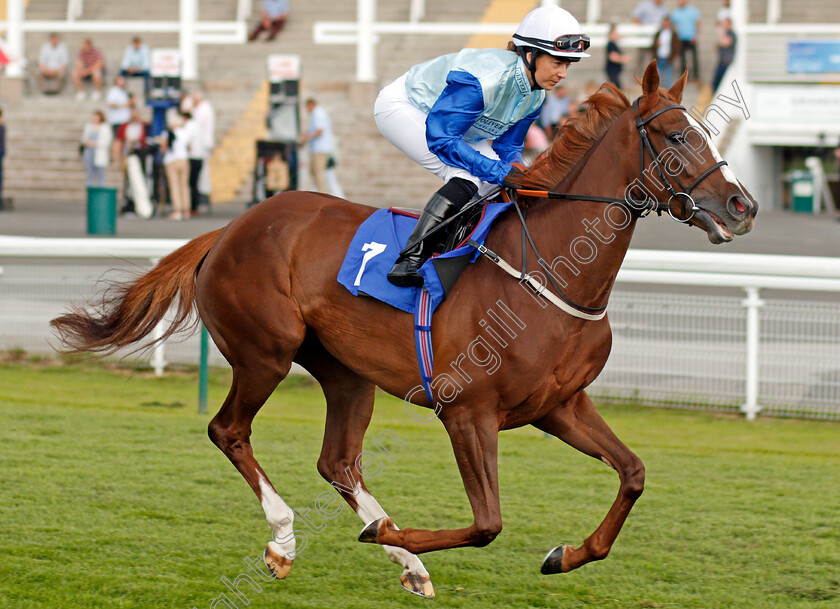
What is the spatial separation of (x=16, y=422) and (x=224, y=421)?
7.77 feet

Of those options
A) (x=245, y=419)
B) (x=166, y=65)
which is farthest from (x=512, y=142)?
(x=166, y=65)

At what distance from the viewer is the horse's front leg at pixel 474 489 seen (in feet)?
11.2

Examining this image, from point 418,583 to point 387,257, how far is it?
1.11 meters

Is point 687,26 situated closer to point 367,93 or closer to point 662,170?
point 367,93

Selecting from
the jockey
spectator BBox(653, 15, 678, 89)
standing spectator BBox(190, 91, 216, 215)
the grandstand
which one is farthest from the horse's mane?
spectator BBox(653, 15, 678, 89)

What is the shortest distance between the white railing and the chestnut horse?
2.65m

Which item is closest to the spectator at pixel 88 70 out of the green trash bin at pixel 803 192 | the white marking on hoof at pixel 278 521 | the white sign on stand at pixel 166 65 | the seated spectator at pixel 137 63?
the seated spectator at pixel 137 63

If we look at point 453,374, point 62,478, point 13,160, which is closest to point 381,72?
point 13,160

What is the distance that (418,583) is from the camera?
3.70 meters

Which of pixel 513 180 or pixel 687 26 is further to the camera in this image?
pixel 687 26

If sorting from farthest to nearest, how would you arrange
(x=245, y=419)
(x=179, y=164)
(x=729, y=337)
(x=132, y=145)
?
1. (x=132, y=145)
2. (x=179, y=164)
3. (x=729, y=337)
4. (x=245, y=419)

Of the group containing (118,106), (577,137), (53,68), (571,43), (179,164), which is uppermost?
(571,43)

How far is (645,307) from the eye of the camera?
21.9ft

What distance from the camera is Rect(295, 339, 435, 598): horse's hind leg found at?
4.11 m
